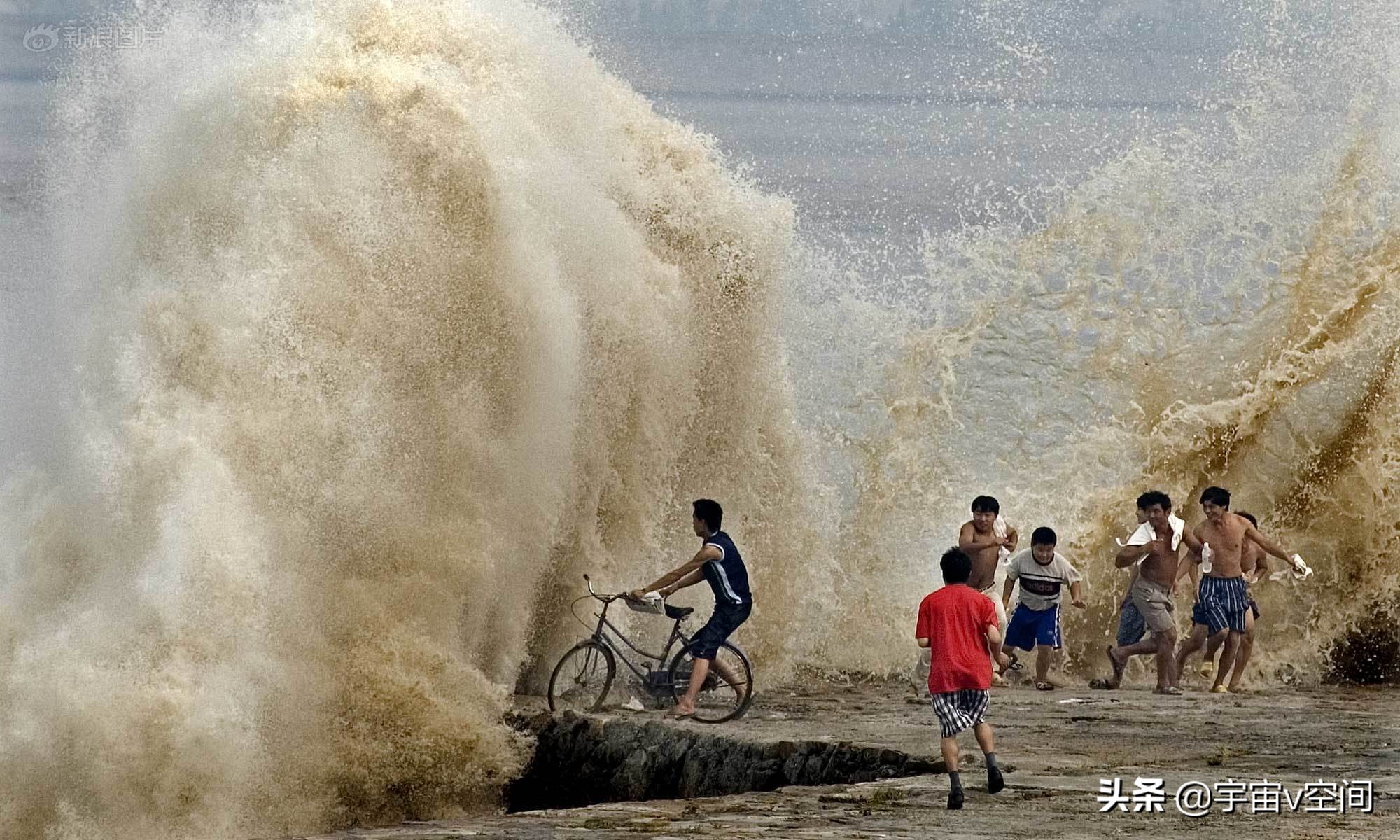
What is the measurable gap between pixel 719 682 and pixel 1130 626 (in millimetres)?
3325

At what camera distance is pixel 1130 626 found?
14.4 m

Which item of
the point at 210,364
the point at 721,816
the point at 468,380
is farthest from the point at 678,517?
the point at 721,816

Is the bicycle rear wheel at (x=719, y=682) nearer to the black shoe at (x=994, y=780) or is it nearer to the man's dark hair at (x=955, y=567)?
the black shoe at (x=994, y=780)

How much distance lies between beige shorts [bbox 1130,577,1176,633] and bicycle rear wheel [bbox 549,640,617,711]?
4.14 m

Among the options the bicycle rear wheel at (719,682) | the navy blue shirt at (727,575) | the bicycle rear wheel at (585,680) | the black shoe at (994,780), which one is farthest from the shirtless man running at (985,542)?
the black shoe at (994,780)

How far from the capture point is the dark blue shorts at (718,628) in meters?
12.4

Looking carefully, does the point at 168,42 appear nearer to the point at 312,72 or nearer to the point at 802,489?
the point at 312,72

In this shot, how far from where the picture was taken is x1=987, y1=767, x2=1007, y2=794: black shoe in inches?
387

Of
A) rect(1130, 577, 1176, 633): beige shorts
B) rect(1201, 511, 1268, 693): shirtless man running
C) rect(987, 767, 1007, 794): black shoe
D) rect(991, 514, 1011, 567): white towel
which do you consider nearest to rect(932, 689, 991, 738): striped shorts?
rect(987, 767, 1007, 794): black shoe

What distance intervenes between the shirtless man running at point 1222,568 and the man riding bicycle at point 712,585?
3.84 m

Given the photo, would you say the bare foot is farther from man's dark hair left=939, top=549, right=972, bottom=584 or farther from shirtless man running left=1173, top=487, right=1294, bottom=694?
man's dark hair left=939, top=549, right=972, bottom=584

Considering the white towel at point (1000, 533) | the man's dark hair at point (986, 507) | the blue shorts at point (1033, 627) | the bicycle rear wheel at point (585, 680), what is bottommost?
the bicycle rear wheel at point (585, 680)

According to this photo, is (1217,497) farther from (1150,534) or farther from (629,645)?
(629,645)

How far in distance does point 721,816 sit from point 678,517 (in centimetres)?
689
